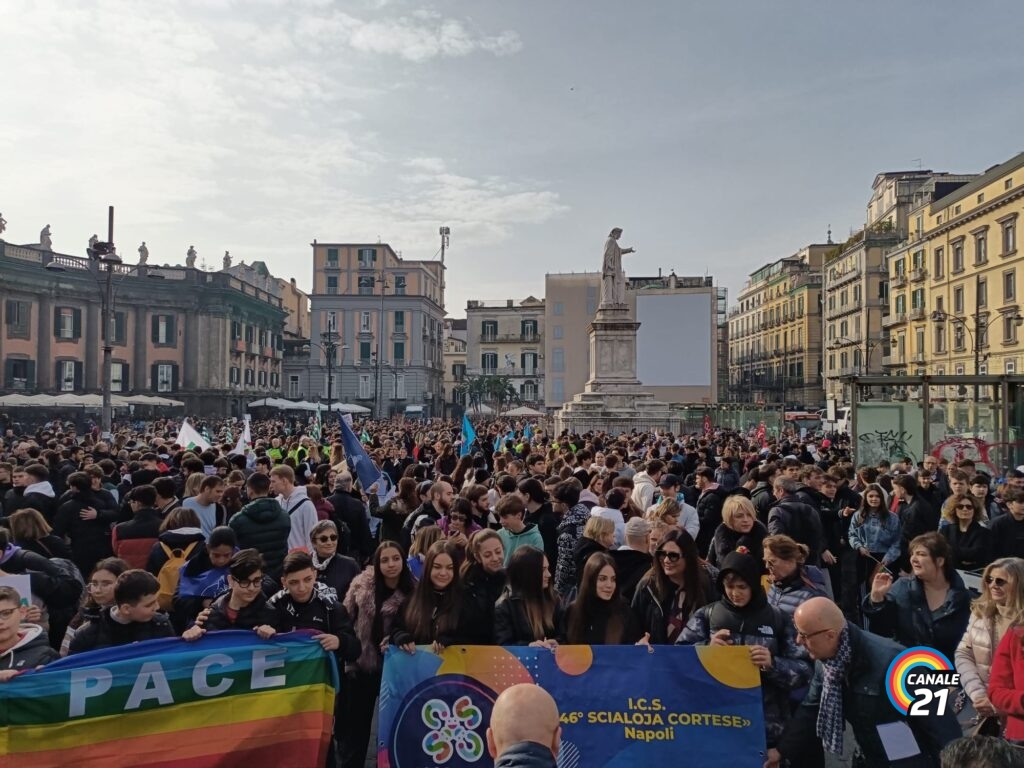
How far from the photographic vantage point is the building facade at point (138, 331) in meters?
49.0

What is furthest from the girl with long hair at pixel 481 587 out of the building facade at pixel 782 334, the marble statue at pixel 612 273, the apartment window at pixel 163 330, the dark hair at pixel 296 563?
the building facade at pixel 782 334

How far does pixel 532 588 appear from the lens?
15.6 ft

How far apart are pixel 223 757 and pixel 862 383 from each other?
1496cm

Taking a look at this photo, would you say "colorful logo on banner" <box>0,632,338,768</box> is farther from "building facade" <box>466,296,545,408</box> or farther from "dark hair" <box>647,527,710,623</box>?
"building facade" <box>466,296,545,408</box>

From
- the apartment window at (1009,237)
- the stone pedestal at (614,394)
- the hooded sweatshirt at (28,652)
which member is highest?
the apartment window at (1009,237)

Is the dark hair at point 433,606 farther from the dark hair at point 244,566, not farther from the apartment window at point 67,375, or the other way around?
the apartment window at point 67,375

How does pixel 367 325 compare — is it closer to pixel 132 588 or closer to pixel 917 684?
pixel 132 588

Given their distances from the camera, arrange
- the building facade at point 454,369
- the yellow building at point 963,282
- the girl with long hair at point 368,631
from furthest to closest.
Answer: the building facade at point 454,369 → the yellow building at point 963,282 → the girl with long hair at point 368,631

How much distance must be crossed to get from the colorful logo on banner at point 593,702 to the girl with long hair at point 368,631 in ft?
1.17

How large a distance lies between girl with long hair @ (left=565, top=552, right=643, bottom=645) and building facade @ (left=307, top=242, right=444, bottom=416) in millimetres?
74387

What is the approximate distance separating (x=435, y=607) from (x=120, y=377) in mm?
58666

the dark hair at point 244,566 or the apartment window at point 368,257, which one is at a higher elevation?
the apartment window at point 368,257

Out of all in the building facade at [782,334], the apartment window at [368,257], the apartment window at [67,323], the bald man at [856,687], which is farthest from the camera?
the apartment window at [368,257]

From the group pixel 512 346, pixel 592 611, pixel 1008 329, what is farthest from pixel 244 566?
pixel 512 346
